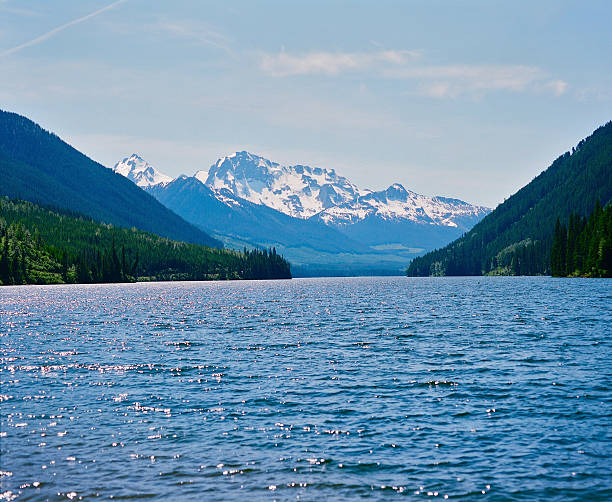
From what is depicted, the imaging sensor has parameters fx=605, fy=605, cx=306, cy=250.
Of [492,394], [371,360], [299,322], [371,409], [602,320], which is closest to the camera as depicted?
[371,409]

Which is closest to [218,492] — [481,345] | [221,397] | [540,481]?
[540,481]

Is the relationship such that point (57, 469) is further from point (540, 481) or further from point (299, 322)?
point (299, 322)

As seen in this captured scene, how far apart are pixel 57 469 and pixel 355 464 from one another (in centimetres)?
1286

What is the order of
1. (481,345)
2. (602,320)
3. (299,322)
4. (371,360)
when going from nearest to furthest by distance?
(371,360), (481,345), (602,320), (299,322)

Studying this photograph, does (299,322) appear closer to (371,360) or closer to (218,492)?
(371,360)

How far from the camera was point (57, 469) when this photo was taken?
2608 centimetres

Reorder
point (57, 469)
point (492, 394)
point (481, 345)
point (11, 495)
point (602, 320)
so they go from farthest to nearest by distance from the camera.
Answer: point (602, 320) < point (481, 345) < point (492, 394) < point (57, 469) < point (11, 495)

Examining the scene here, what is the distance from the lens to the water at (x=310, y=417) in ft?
79.5

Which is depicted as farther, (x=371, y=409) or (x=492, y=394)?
(x=492, y=394)

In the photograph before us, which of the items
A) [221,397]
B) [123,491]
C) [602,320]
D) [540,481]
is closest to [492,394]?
[540,481]

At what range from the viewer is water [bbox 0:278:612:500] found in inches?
954

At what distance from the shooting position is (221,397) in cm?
3962

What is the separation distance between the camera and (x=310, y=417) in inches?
1334

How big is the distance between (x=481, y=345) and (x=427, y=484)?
40.1 metres
